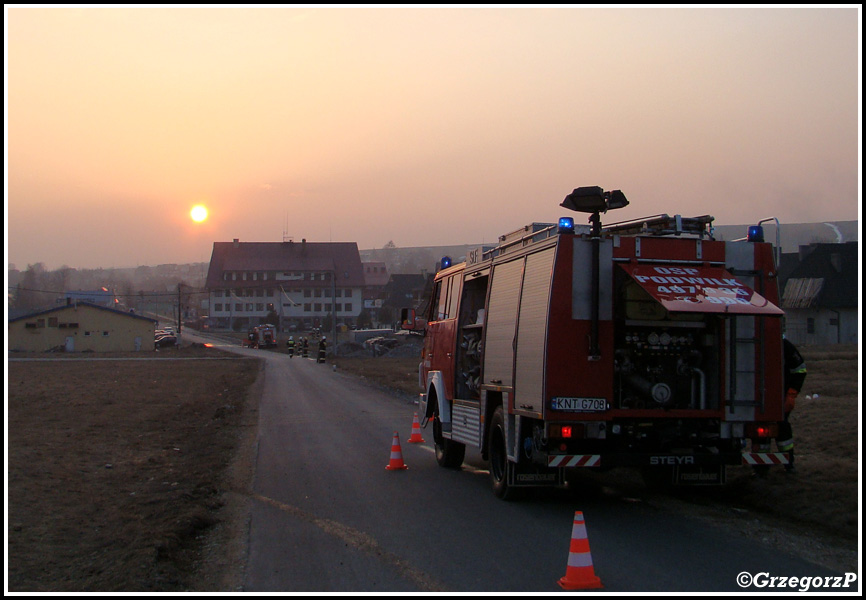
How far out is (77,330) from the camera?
75688 millimetres

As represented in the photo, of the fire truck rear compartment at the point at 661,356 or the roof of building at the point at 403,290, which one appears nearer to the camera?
the fire truck rear compartment at the point at 661,356

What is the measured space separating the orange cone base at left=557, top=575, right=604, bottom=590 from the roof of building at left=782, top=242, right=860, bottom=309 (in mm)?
52215

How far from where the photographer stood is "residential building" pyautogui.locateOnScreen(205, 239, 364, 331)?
368 feet

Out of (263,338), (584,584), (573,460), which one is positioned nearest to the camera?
(584,584)

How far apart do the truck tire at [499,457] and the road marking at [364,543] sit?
7.32 feet

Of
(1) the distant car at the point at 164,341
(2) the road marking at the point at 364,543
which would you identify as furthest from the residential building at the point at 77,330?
(2) the road marking at the point at 364,543

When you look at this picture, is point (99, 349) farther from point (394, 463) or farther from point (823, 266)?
point (394, 463)

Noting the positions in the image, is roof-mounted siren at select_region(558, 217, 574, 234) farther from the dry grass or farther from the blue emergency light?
the dry grass

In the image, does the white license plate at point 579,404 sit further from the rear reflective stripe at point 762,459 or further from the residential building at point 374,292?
the residential building at point 374,292

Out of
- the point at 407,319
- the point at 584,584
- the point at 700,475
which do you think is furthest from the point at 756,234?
the point at 407,319

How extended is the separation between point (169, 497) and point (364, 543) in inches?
147

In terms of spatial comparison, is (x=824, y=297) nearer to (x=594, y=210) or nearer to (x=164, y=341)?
(x=594, y=210)

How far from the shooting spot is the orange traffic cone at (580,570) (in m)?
6.10

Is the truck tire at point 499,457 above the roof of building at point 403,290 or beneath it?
beneath
